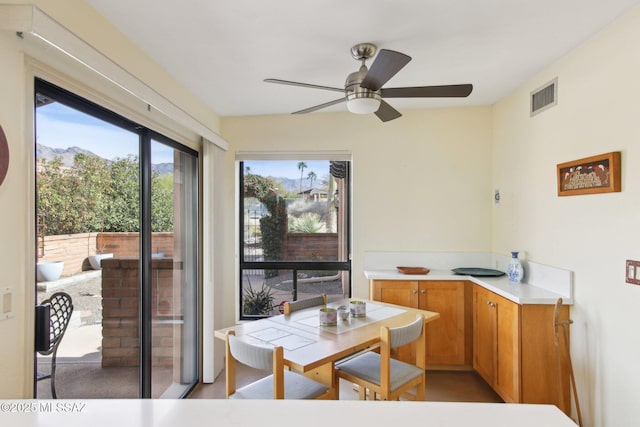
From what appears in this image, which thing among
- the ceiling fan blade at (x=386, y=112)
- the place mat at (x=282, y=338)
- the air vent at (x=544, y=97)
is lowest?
the place mat at (x=282, y=338)

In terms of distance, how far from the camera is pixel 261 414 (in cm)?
82

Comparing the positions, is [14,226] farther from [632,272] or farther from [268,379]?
[632,272]

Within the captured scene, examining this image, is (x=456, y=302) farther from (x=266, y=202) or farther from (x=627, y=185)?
(x=266, y=202)

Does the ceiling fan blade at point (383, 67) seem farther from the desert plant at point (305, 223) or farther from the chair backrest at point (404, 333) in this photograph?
the desert plant at point (305, 223)

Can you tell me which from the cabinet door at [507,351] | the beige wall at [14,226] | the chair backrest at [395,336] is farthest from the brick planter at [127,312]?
the cabinet door at [507,351]

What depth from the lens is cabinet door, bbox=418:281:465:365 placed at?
122 inches

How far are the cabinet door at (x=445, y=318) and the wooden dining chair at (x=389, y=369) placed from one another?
2.75 feet

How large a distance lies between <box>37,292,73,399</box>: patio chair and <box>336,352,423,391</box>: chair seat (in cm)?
149

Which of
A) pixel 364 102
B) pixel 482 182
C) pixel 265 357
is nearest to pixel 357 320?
pixel 265 357

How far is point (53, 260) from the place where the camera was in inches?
63.7

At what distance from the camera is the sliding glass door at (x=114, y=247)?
5.37ft

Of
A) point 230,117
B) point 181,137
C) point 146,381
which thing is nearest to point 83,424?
point 146,381

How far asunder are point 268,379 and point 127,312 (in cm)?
100

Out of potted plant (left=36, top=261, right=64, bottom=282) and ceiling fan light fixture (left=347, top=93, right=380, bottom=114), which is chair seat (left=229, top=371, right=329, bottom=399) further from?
ceiling fan light fixture (left=347, top=93, right=380, bottom=114)
